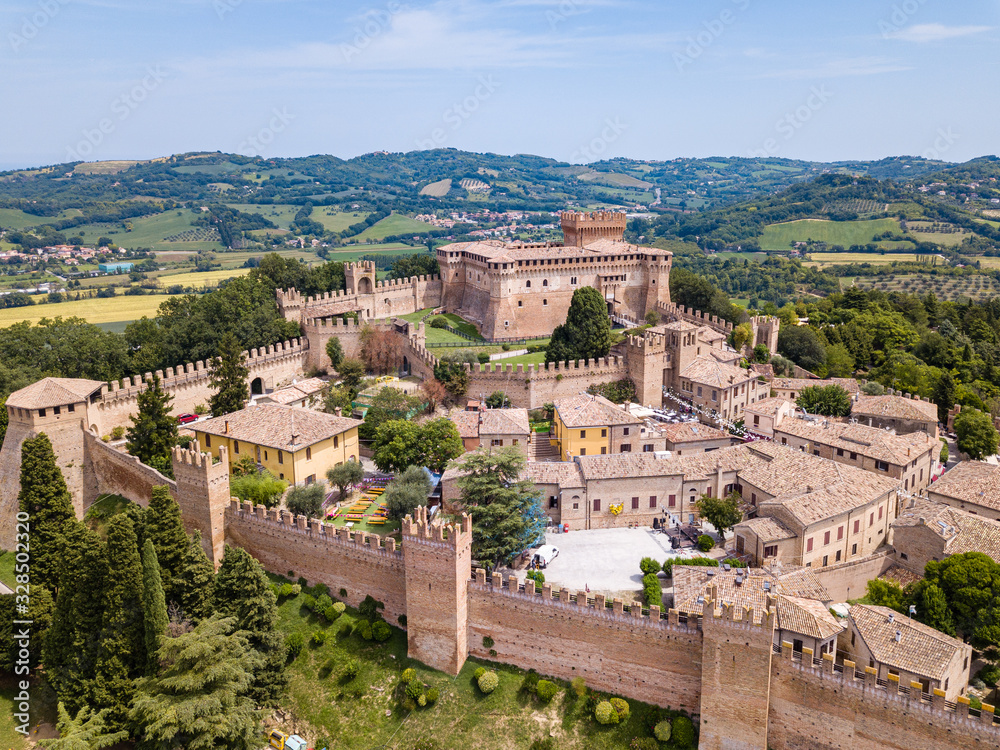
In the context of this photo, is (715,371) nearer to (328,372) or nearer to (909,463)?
(909,463)

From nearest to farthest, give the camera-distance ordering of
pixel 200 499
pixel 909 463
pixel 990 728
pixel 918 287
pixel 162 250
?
pixel 990 728
pixel 200 499
pixel 909 463
pixel 918 287
pixel 162 250

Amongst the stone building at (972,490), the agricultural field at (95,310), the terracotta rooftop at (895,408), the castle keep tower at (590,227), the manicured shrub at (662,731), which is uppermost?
the castle keep tower at (590,227)

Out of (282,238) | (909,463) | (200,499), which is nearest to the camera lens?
(200,499)

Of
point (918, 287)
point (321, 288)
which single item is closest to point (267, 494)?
point (321, 288)

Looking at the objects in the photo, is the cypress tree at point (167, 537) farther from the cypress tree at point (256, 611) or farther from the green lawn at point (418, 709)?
the green lawn at point (418, 709)

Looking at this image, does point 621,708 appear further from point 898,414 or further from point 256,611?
point 898,414

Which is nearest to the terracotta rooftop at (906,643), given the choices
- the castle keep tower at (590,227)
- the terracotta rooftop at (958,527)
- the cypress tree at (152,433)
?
the terracotta rooftop at (958,527)

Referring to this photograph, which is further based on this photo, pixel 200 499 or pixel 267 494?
pixel 267 494

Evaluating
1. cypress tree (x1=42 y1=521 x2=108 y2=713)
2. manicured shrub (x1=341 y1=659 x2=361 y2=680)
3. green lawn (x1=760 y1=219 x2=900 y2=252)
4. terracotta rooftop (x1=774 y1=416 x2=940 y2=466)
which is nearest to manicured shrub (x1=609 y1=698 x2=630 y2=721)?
manicured shrub (x1=341 y1=659 x2=361 y2=680)

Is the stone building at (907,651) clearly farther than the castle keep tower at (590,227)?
No
